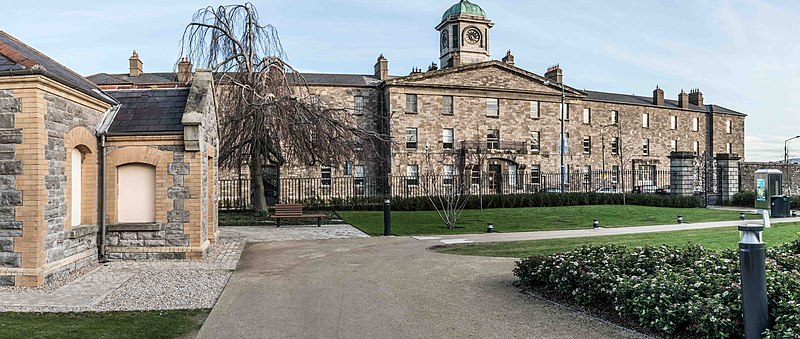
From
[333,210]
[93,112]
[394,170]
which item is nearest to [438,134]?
[394,170]

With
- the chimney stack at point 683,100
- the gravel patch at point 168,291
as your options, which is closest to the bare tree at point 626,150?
the chimney stack at point 683,100

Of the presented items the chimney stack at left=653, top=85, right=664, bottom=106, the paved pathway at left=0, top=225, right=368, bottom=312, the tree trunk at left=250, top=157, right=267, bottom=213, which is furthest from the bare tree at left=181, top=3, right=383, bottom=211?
the chimney stack at left=653, top=85, right=664, bottom=106

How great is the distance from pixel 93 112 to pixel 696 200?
2928cm

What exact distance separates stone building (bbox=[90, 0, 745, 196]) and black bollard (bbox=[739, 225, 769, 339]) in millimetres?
36662

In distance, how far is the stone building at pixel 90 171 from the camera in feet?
33.7

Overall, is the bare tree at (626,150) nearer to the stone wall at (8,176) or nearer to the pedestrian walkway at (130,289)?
the pedestrian walkway at (130,289)

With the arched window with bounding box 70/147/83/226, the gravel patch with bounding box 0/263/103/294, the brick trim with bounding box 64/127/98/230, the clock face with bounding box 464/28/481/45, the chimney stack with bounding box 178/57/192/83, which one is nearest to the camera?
the gravel patch with bounding box 0/263/103/294

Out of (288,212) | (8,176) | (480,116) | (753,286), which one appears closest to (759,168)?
(480,116)

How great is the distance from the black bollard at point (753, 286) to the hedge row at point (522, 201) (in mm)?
25637

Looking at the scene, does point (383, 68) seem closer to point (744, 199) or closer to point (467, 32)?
point (467, 32)

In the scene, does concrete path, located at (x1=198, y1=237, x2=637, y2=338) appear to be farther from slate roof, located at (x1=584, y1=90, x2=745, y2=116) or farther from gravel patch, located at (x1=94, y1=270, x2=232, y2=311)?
slate roof, located at (x1=584, y1=90, x2=745, y2=116)

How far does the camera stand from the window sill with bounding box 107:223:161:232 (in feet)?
43.0

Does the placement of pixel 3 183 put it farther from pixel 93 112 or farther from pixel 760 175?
pixel 760 175

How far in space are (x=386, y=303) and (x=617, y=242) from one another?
935 centimetres
